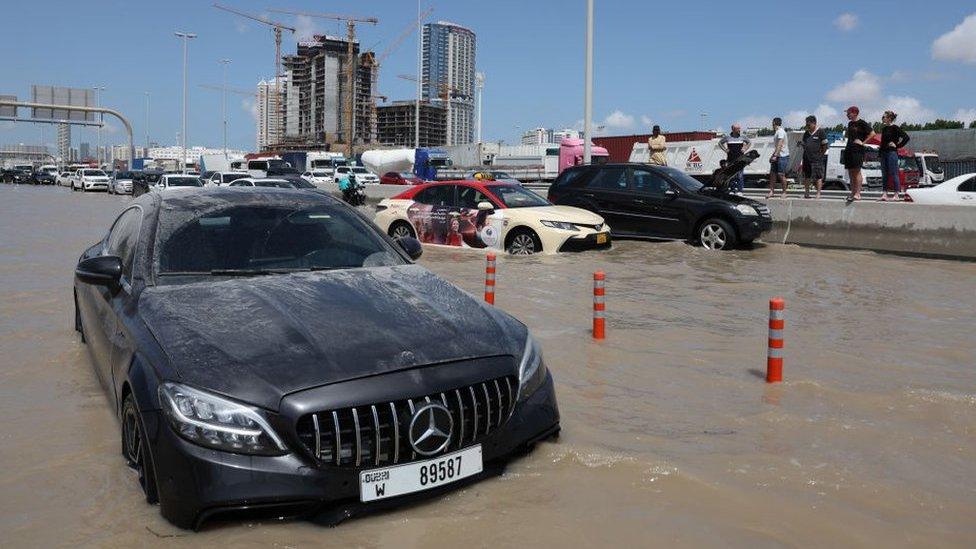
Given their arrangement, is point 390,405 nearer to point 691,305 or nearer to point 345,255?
point 345,255

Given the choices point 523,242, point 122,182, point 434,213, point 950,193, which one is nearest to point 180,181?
point 122,182

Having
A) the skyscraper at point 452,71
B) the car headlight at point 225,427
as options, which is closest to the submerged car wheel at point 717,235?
the car headlight at point 225,427

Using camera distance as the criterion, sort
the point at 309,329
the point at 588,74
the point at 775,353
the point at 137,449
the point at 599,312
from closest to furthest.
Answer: the point at 309,329, the point at 137,449, the point at 775,353, the point at 599,312, the point at 588,74

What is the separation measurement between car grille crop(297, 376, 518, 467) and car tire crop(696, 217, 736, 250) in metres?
12.2

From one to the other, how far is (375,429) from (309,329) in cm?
60

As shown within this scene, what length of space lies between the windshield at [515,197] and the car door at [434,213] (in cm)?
83

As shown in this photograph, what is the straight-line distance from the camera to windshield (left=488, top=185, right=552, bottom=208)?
15125mm

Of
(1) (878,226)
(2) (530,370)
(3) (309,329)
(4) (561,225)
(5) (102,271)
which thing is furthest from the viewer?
(1) (878,226)

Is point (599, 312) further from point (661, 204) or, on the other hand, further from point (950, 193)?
point (950, 193)

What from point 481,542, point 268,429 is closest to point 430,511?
point 481,542

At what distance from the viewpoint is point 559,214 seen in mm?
14734

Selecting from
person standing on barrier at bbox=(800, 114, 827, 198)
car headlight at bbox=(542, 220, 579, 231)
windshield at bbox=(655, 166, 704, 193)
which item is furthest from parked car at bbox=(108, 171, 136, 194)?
person standing on barrier at bbox=(800, 114, 827, 198)

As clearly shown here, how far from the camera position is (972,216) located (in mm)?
14242

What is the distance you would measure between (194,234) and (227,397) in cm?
168
